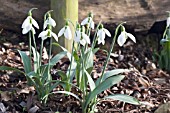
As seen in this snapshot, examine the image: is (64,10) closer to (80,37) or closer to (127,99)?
(80,37)

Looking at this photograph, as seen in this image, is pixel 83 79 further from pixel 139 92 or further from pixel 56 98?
pixel 139 92

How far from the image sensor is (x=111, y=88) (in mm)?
3279

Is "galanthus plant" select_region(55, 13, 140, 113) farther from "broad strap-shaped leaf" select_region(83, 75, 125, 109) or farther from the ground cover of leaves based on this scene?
the ground cover of leaves

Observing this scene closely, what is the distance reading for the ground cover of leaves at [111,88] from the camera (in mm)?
2961

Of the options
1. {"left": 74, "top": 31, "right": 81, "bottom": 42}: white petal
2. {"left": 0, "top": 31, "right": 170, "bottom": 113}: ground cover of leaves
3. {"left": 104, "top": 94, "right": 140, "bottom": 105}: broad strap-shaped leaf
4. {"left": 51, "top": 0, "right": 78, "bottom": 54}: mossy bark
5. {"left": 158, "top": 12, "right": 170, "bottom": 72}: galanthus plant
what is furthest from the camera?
{"left": 158, "top": 12, "right": 170, "bottom": 72}: galanthus plant

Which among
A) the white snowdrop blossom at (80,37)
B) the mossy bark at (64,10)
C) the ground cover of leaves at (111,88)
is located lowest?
the ground cover of leaves at (111,88)

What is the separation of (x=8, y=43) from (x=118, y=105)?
1.28 metres

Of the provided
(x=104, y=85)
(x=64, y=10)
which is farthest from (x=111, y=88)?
(x=64, y=10)

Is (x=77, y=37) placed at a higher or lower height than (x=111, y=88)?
higher

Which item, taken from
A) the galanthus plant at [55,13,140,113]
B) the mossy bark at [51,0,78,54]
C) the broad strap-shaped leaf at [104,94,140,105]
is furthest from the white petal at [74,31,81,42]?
the mossy bark at [51,0,78,54]

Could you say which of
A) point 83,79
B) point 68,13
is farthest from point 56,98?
point 68,13

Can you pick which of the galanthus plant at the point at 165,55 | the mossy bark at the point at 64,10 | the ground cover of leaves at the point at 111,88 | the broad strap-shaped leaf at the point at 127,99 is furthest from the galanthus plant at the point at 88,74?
the galanthus plant at the point at 165,55

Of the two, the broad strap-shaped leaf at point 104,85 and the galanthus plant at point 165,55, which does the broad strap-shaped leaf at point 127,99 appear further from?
the galanthus plant at point 165,55

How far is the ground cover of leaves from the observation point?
296 centimetres
